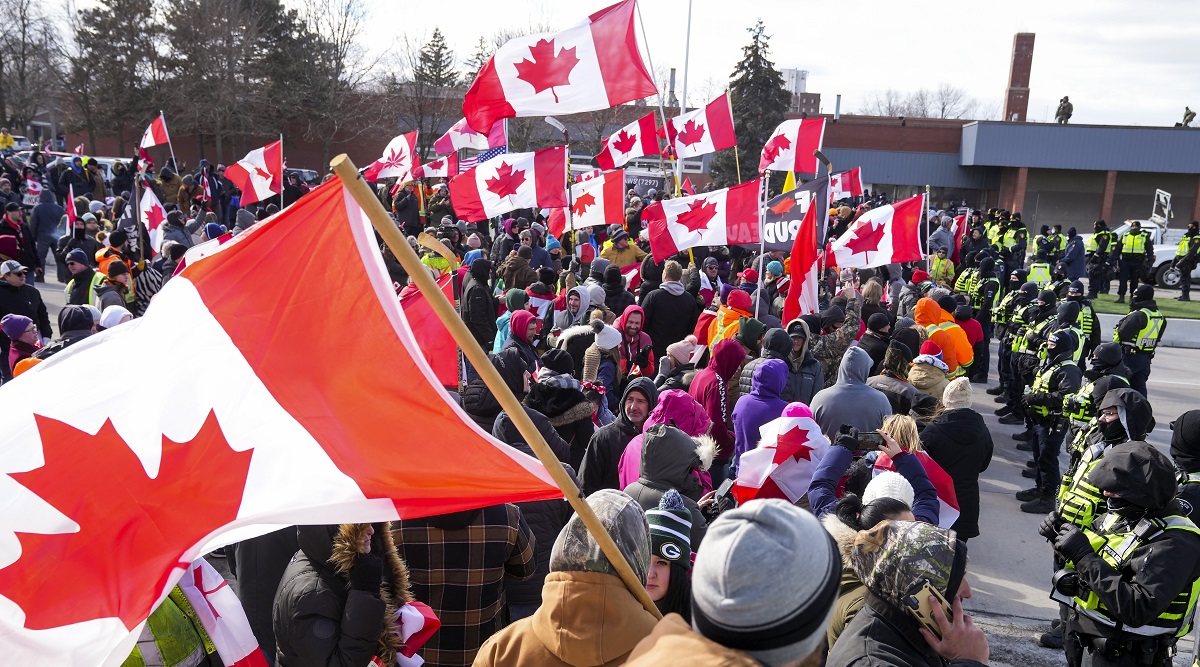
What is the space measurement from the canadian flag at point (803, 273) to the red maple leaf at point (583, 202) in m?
4.58

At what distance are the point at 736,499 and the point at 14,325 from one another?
18.0 feet

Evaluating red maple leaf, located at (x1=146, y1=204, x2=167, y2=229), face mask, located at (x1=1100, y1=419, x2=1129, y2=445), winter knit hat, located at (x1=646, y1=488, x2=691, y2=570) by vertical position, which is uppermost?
red maple leaf, located at (x1=146, y1=204, x2=167, y2=229)

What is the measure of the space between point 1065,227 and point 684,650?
1813 inches

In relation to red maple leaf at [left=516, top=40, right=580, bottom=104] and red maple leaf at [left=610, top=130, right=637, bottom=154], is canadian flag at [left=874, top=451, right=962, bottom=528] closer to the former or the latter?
red maple leaf at [left=516, top=40, right=580, bottom=104]

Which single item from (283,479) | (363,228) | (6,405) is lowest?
(283,479)

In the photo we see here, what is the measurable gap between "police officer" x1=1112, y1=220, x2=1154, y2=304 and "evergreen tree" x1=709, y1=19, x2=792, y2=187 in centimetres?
2195

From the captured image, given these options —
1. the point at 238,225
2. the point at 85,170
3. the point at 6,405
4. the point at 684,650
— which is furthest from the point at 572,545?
the point at 85,170

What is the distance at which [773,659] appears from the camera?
5.35ft

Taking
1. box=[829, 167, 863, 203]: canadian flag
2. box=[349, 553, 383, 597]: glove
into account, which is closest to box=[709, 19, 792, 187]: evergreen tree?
box=[829, 167, 863, 203]: canadian flag

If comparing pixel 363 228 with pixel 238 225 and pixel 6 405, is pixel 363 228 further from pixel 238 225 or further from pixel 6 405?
pixel 238 225

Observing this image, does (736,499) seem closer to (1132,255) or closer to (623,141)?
(623,141)

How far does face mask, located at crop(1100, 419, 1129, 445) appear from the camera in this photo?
560cm

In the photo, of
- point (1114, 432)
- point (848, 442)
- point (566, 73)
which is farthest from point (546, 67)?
point (1114, 432)

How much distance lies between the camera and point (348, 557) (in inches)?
121
